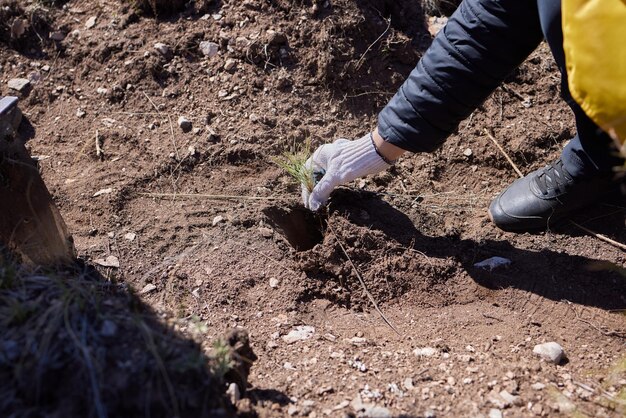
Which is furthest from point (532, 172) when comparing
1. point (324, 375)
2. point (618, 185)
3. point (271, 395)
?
point (271, 395)

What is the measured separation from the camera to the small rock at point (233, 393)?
173cm

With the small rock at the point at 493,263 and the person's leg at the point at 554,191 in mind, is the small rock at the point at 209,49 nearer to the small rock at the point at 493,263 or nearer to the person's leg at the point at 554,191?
the person's leg at the point at 554,191

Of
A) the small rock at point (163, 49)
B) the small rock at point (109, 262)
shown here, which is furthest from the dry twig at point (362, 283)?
the small rock at point (163, 49)

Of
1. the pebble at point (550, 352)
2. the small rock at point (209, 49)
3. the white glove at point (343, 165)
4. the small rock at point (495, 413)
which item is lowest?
the pebble at point (550, 352)

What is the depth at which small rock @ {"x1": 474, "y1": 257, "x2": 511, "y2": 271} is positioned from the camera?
2588 millimetres

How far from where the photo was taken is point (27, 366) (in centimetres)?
150

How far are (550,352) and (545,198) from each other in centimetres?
78

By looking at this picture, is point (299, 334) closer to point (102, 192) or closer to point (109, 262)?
point (109, 262)

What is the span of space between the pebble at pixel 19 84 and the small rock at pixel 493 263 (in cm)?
238

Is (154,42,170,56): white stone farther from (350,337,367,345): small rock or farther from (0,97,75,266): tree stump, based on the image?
(350,337,367,345): small rock

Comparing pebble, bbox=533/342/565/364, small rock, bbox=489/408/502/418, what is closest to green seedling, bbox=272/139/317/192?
pebble, bbox=533/342/565/364

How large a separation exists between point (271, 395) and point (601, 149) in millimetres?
1450

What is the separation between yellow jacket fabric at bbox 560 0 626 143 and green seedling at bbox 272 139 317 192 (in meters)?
1.16

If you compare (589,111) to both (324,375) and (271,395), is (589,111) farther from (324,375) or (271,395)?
(271,395)
